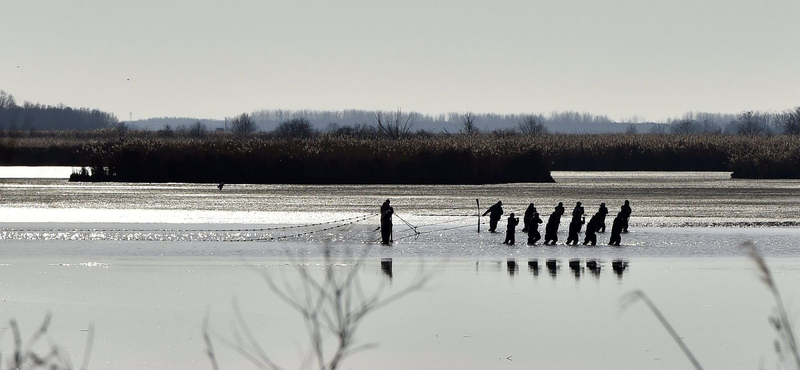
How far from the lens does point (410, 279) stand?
63.7 feet

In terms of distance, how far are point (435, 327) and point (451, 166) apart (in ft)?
155

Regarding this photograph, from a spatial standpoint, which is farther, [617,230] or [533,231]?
[533,231]

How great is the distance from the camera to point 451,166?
6194 centimetres

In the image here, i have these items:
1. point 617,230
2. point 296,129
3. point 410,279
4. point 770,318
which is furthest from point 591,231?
point 296,129

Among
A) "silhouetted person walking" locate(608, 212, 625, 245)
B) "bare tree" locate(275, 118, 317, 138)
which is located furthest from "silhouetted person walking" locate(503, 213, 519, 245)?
"bare tree" locate(275, 118, 317, 138)

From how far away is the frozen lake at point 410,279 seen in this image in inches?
523

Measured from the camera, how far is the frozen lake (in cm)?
1329

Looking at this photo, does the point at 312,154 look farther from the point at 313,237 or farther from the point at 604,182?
the point at 313,237

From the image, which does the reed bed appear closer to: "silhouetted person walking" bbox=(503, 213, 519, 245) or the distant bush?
the distant bush

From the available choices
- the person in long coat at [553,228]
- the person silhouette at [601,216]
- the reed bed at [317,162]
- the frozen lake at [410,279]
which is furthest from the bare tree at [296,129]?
the person in long coat at [553,228]

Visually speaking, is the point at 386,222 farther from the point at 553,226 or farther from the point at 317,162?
the point at 317,162

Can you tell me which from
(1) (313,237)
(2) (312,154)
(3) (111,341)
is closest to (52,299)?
(3) (111,341)

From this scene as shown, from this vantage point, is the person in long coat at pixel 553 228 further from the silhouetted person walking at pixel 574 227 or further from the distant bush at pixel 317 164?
the distant bush at pixel 317 164

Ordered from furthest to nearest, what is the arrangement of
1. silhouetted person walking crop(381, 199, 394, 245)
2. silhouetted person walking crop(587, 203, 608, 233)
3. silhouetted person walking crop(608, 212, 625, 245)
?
silhouetted person walking crop(587, 203, 608, 233)
silhouetted person walking crop(608, 212, 625, 245)
silhouetted person walking crop(381, 199, 394, 245)
